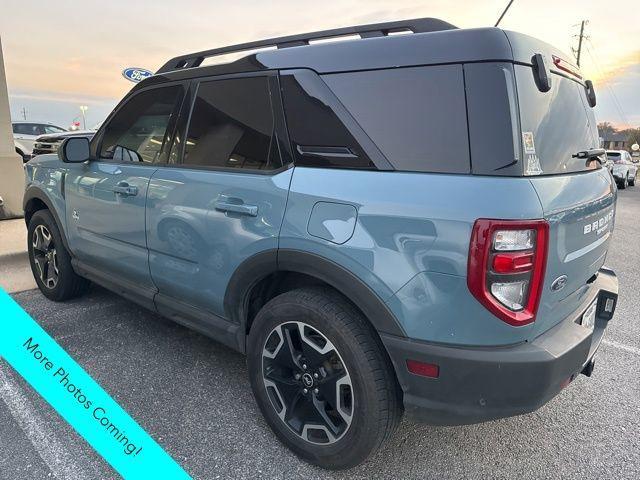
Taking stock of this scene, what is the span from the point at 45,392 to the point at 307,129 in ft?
7.13

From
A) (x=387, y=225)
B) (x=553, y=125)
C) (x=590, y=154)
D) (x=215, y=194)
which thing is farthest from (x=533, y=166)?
(x=215, y=194)

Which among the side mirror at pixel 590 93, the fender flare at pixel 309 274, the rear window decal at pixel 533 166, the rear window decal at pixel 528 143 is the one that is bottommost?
the fender flare at pixel 309 274

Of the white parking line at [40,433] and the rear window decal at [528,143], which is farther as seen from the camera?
the white parking line at [40,433]

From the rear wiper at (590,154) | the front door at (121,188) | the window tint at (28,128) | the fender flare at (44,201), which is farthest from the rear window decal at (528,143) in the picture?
the window tint at (28,128)

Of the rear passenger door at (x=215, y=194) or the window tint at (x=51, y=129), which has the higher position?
the rear passenger door at (x=215, y=194)

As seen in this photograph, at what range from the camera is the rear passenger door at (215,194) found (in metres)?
2.30

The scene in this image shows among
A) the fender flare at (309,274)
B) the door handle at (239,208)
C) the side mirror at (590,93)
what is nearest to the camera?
the fender flare at (309,274)

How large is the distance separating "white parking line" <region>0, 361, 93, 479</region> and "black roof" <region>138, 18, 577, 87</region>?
2135 millimetres

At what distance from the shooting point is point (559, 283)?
6.21 ft

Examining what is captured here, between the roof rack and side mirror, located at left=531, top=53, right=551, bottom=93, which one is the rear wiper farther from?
the roof rack

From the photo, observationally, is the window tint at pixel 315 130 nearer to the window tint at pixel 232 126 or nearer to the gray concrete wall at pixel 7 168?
the window tint at pixel 232 126

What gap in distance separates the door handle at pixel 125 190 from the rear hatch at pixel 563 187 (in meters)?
2.33

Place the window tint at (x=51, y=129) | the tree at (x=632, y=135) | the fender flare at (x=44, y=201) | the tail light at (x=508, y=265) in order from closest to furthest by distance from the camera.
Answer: the tail light at (x=508, y=265)
the fender flare at (x=44, y=201)
the window tint at (x=51, y=129)
the tree at (x=632, y=135)

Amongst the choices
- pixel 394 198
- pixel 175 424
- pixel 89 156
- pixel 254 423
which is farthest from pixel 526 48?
pixel 89 156
